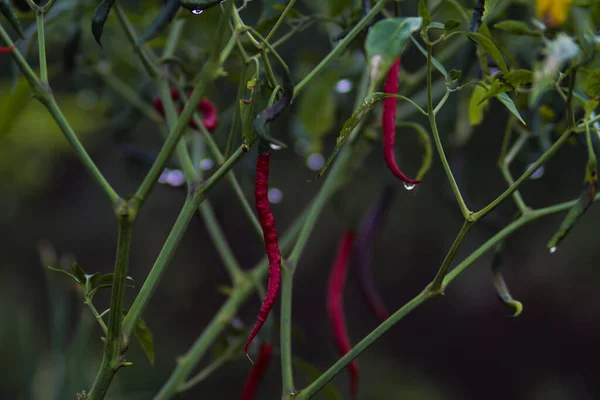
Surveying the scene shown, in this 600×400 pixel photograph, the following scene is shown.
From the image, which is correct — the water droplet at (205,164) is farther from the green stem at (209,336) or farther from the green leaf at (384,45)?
the green leaf at (384,45)

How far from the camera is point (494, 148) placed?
3.79 feet

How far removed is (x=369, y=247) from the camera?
0.88 meters

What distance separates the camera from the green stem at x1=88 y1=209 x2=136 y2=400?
498mm

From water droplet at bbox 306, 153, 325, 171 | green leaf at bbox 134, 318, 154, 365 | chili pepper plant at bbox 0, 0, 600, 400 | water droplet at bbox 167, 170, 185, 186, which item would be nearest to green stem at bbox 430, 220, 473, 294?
chili pepper plant at bbox 0, 0, 600, 400

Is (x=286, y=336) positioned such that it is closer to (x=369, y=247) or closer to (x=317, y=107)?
(x=369, y=247)

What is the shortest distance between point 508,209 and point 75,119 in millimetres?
757

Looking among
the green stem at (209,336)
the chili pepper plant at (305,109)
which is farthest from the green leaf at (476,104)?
the green stem at (209,336)

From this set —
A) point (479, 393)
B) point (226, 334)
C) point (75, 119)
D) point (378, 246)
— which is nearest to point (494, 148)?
point (226, 334)

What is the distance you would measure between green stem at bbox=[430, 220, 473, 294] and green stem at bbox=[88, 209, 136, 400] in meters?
0.23

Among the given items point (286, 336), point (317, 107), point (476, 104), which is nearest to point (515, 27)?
point (476, 104)

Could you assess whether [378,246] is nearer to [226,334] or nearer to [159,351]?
[159,351]

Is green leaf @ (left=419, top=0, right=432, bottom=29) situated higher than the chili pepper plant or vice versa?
green leaf @ (left=419, top=0, right=432, bottom=29)

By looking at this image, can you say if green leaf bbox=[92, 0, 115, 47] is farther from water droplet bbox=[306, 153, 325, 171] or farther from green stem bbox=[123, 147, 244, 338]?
water droplet bbox=[306, 153, 325, 171]

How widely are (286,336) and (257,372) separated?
0.20 meters
